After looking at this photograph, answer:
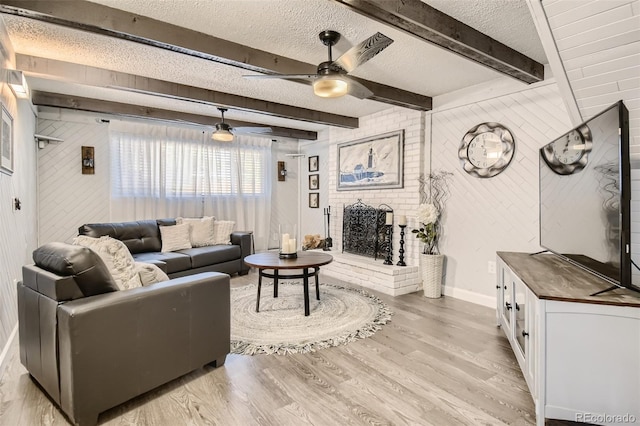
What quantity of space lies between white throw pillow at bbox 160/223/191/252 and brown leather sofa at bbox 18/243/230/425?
242 cm

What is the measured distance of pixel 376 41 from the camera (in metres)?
2.06

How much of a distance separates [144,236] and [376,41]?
12.6 feet

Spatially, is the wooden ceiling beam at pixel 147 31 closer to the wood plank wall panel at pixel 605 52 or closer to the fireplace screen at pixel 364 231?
the wood plank wall panel at pixel 605 52

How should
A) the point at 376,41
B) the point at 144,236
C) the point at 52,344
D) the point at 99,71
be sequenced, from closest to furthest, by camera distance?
the point at 52,344, the point at 376,41, the point at 99,71, the point at 144,236

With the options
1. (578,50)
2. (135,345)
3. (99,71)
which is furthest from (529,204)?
(99,71)

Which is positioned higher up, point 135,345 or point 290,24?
point 290,24

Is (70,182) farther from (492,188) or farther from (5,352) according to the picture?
(492,188)

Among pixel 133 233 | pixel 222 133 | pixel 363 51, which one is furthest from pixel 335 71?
pixel 133 233

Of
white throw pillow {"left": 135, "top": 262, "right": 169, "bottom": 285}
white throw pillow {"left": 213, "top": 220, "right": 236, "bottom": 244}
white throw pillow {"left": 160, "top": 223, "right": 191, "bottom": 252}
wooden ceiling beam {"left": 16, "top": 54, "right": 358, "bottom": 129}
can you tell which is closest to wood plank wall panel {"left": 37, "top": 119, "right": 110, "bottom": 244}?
white throw pillow {"left": 160, "top": 223, "right": 191, "bottom": 252}

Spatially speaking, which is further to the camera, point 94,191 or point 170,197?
point 170,197

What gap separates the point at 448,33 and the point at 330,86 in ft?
2.82

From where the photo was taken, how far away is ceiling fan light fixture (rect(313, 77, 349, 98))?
2395mm

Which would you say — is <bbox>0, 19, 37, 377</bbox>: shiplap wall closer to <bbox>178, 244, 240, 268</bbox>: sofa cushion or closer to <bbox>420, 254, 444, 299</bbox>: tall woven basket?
<bbox>178, 244, 240, 268</bbox>: sofa cushion

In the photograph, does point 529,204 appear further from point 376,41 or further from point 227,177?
point 227,177
